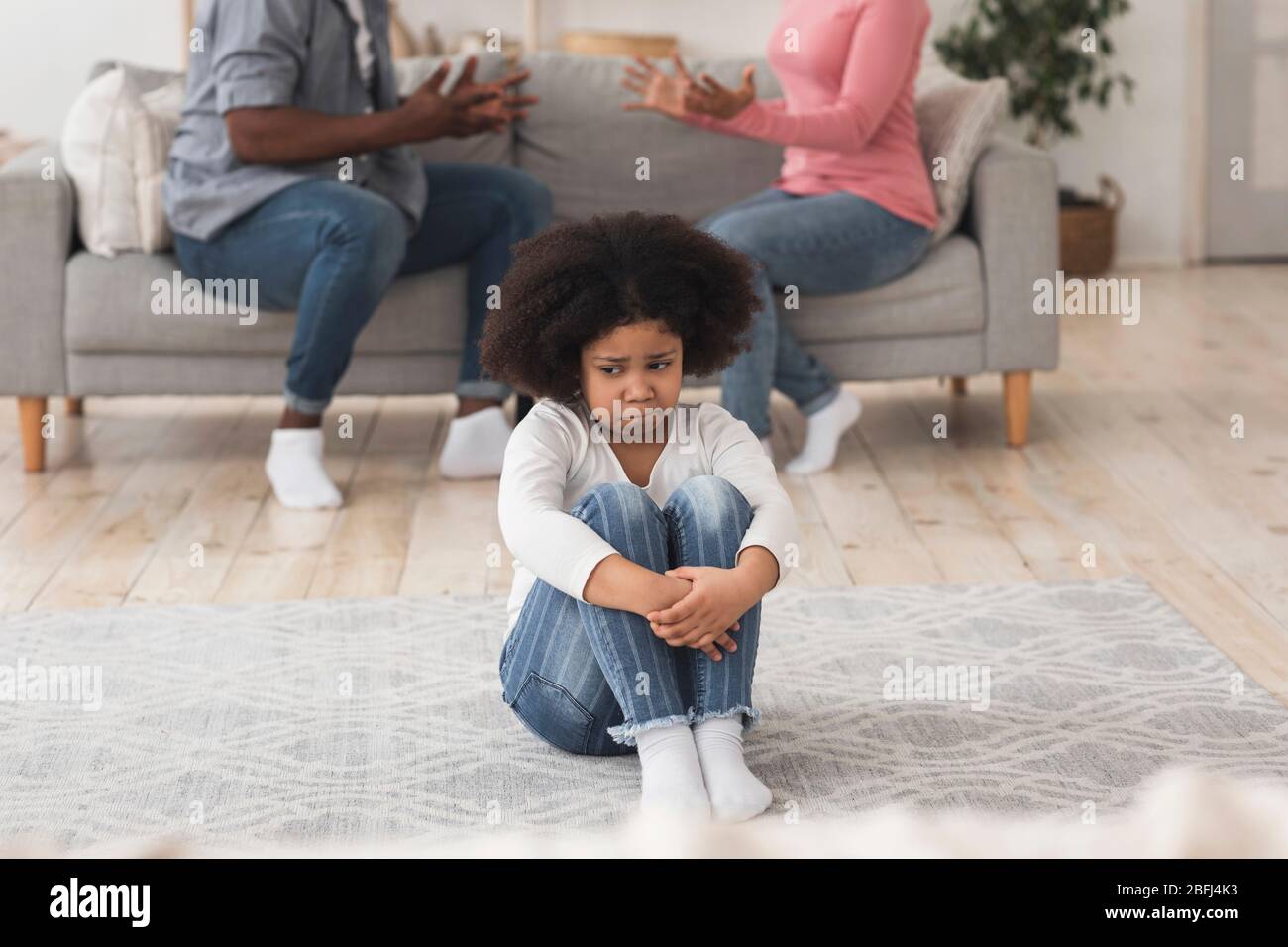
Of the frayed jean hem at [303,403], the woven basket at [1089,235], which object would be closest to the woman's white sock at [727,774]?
the frayed jean hem at [303,403]

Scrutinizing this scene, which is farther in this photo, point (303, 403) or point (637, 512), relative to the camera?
point (303, 403)

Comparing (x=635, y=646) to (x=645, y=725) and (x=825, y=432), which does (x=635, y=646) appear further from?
(x=825, y=432)

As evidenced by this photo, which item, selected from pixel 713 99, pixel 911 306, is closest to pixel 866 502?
pixel 911 306

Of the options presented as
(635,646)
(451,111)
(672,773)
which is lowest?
(672,773)

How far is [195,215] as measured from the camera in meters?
2.83

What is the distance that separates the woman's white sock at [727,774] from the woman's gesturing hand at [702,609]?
10 centimetres

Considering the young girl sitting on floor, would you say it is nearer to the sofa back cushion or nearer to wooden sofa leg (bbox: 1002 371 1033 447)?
wooden sofa leg (bbox: 1002 371 1033 447)

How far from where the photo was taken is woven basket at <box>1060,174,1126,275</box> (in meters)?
5.13

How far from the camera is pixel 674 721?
58.7 inches

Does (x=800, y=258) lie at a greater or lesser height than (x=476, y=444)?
greater

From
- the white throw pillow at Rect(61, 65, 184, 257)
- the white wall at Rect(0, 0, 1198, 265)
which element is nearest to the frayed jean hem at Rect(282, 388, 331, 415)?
the white throw pillow at Rect(61, 65, 184, 257)

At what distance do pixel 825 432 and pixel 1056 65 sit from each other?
260cm

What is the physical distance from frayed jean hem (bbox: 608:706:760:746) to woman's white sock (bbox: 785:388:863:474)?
4.87 feet
